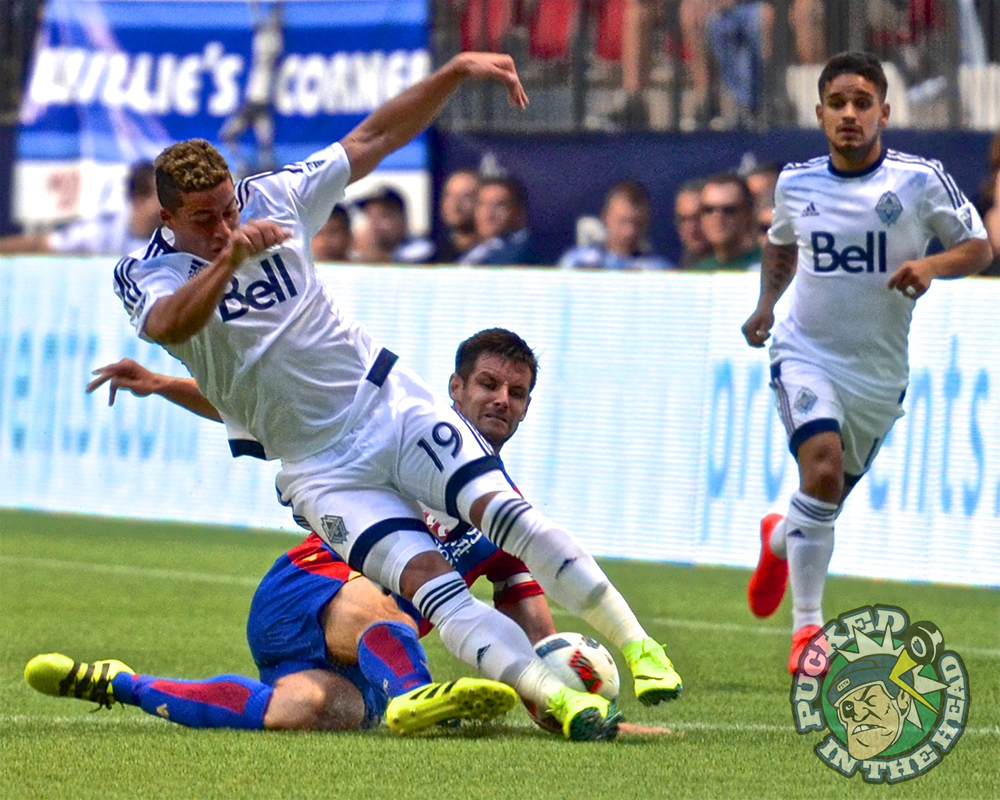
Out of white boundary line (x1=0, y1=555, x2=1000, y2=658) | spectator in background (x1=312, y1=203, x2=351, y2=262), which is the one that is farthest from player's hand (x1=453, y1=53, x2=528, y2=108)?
spectator in background (x1=312, y1=203, x2=351, y2=262)

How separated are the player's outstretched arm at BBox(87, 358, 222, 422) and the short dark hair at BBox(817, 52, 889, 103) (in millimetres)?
2833

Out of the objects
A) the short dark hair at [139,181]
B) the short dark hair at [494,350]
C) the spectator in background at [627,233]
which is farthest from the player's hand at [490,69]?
the short dark hair at [139,181]

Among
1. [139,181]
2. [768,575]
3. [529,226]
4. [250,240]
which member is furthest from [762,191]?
[250,240]

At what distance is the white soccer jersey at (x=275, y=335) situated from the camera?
5.59m

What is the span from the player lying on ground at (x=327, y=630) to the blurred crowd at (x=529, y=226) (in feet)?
22.3

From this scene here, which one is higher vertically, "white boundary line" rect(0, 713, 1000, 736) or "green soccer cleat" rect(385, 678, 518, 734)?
"green soccer cleat" rect(385, 678, 518, 734)

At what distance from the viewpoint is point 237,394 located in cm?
570

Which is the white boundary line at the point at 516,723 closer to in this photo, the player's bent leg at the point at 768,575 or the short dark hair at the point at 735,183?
the player's bent leg at the point at 768,575

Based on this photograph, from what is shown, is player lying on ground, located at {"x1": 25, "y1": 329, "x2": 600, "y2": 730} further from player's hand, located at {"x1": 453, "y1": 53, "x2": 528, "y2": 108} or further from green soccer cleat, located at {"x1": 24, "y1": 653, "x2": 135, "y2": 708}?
player's hand, located at {"x1": 453, "y1": 53, "x2": 528, "y2": 108}

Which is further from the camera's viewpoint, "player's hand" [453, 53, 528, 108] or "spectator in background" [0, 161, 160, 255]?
"spectator in background" [0, 161, 160, 255]

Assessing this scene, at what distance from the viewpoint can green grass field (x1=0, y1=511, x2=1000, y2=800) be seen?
4.77 metres

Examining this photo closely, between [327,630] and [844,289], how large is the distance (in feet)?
9.07

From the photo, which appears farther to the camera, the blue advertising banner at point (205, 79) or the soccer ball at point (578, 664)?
the blue advertising banner at point (205, 79)

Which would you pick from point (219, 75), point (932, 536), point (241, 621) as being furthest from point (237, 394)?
point (219, 75)
